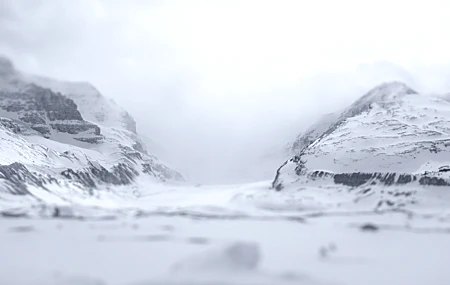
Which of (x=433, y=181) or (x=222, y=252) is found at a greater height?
(x=222, y=252)

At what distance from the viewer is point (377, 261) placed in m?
76.2

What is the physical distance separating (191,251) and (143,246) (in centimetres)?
825

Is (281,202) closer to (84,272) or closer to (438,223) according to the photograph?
(438,223)

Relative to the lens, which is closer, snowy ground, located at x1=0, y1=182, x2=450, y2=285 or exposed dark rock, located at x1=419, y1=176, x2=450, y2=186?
snowy ground, located at x1=0, y1=182, x2=450, y2=285

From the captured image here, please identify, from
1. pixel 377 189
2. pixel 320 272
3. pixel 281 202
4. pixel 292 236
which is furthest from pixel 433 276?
→ pixel 377 189

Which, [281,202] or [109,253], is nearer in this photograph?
[109,253]

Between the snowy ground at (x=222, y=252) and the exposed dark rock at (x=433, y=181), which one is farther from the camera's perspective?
the exposed dark rock at (x=433, y=181)

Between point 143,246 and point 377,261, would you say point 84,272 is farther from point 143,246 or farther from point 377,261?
point 377,261

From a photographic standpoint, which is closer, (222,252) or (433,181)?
(222,252)

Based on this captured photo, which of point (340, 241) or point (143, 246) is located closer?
point (143, 246)

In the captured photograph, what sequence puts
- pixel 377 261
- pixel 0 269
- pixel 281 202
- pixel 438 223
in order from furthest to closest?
pixel 281 202
pixel 438 223
pixel 377 261
pixel 0 269

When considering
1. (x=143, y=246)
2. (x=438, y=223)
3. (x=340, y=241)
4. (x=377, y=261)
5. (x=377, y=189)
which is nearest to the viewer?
(x=377, y=261)

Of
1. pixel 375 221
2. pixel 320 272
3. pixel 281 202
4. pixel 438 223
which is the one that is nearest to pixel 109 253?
pixel 320 272

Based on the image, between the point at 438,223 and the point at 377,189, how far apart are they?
80.3 m
